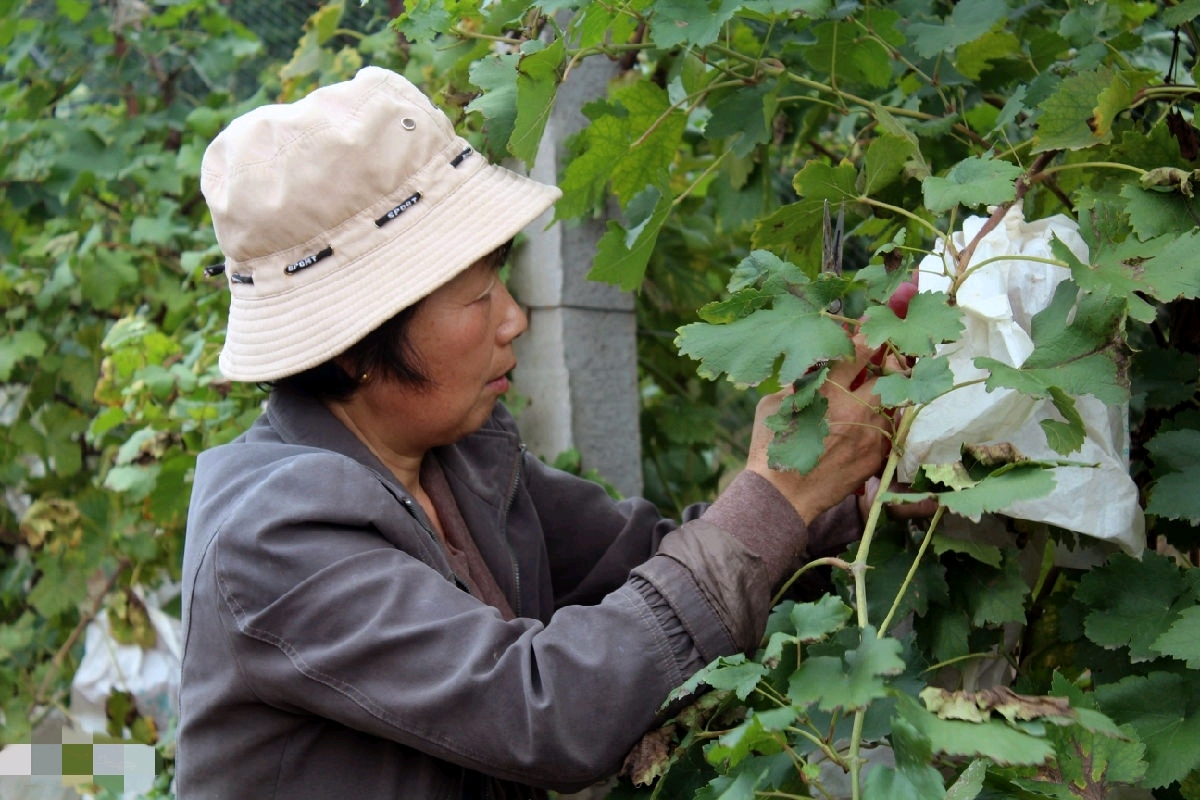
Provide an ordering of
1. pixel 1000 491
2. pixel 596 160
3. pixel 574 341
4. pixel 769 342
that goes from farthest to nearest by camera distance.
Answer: pixel 574 341, pixel 596 160, pixel 769 342, pixel 1000 491

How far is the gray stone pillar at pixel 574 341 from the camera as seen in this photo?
2.95 metres

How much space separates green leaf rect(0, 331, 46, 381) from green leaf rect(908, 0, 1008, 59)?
2.53 metres

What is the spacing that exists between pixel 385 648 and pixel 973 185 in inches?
31.1

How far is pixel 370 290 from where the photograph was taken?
1.80 metres

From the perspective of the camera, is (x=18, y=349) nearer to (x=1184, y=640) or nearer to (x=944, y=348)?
(x=944, y=348)

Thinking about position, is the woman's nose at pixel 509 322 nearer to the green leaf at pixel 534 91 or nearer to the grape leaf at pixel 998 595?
the green leaf at pixel 534 91

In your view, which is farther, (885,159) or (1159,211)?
(885,159)

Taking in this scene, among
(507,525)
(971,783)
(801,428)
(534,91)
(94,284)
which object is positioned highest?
(534,91)

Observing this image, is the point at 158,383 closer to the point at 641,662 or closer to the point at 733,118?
the point at 733,118

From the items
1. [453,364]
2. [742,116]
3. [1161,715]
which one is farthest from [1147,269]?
[453,364]

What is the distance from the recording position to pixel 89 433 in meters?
3.38

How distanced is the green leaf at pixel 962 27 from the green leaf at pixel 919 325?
23.0 inches

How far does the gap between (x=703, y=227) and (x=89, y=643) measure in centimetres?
191

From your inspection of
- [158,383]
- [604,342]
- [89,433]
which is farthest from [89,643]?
[604,342]
